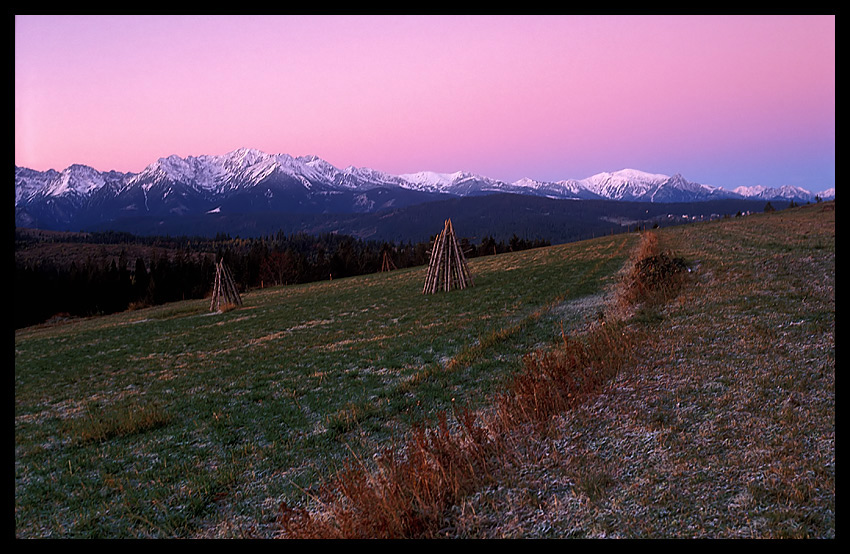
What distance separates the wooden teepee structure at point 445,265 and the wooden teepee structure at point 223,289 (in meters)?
17.0

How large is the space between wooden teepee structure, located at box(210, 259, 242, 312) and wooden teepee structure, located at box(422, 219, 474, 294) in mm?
16989

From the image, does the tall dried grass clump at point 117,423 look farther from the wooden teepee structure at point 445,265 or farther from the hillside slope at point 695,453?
the wooden teepee structure at point 445,265

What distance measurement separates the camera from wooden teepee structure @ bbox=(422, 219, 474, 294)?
24.8m

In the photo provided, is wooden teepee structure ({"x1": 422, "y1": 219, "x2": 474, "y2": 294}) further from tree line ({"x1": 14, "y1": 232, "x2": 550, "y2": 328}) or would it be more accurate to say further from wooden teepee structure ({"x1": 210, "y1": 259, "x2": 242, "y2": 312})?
tree line ({"x1": 14, "y1": 232, "x2": 550, "y2": 328})

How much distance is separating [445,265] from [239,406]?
1774 cm

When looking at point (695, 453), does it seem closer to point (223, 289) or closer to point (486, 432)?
point (486, 432)

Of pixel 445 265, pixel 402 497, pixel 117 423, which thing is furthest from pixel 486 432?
pixel 445 265

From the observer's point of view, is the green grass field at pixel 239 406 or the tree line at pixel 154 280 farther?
the tree line at pixel 154 280

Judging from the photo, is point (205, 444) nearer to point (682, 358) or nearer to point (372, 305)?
point (682, 358)

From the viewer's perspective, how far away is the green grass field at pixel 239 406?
4.96 m

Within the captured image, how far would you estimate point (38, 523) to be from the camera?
484cm

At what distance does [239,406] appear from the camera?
27.6ft

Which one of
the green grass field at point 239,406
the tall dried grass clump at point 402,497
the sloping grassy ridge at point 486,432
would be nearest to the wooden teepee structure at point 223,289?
the green grass field at point 239,406

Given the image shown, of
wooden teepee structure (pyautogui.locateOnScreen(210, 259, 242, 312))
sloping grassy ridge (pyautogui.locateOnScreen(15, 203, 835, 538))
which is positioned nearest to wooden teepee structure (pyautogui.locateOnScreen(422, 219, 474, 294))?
sloping grassy ridge (pyautogui.locateOnScreen(15, 203, 835, 538))
